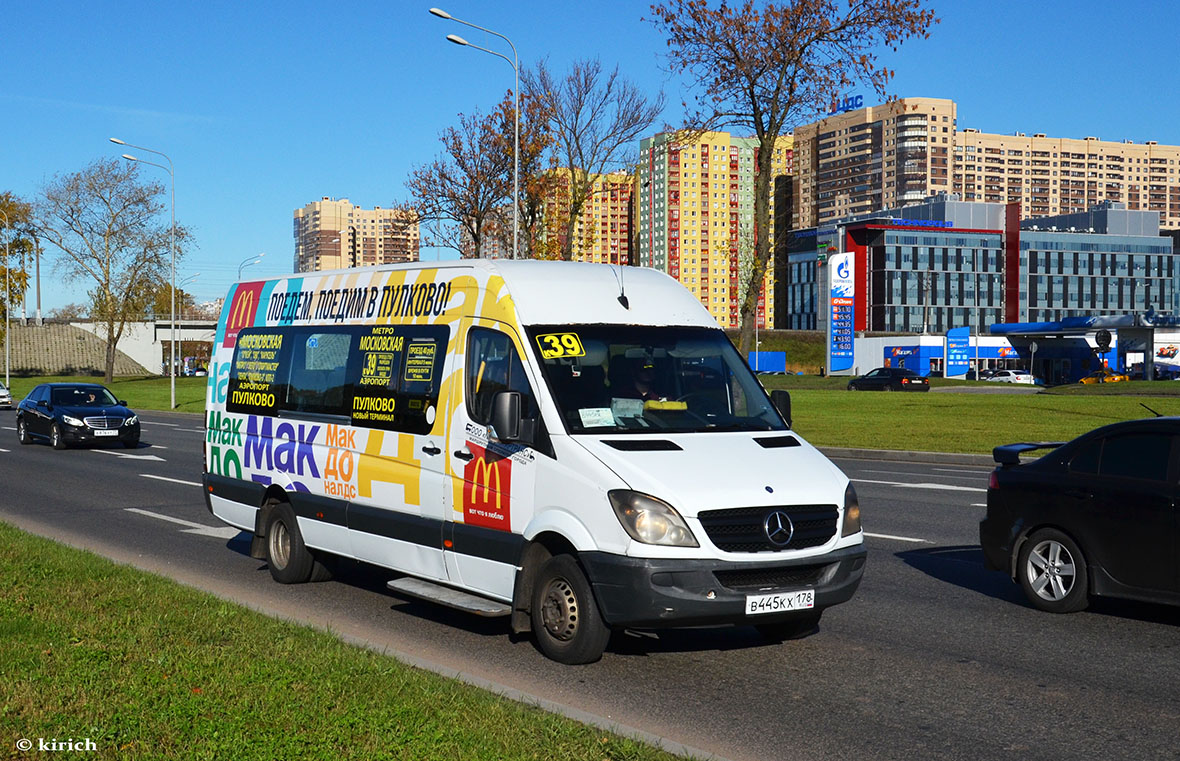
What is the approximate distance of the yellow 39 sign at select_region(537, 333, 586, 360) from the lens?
7664 millimetres

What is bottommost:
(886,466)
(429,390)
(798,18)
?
(886,466)

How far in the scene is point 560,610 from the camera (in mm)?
7176

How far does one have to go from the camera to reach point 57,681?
6.03 m

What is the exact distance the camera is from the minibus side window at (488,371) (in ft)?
25.2

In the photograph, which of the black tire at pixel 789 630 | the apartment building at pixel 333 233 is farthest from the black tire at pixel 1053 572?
the apartment building at pixel 333 233

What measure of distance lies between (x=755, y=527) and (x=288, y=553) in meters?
4.65

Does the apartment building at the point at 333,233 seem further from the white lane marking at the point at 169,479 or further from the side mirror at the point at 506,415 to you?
the side mirror at the point at 506,415

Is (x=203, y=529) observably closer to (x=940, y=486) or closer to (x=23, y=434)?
(x=940, y=486)

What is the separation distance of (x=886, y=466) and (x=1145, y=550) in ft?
49.2

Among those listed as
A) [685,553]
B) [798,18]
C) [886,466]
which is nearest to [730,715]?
[685,553]

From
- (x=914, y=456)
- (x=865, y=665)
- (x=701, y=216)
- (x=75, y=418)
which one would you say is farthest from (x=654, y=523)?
(x=701, y=216)

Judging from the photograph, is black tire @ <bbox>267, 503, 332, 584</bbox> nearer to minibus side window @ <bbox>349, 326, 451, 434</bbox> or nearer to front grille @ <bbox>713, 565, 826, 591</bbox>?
minibus side window @ <bbox>349, 326, 451, 434</bbox>

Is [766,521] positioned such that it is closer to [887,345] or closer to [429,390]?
[429,390]

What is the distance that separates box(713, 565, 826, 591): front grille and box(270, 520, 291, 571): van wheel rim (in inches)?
177
